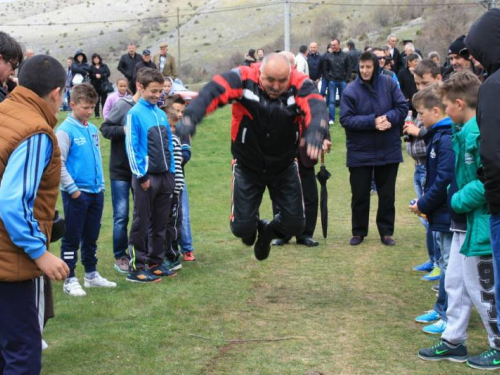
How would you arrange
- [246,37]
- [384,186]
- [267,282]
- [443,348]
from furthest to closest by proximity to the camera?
1. [246,37]
2. [384,186]
3. [267,282]
4. [443,348]

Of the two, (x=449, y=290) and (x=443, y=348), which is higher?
(x=449, y=290)

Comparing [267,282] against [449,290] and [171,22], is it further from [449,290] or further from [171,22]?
[171,22]

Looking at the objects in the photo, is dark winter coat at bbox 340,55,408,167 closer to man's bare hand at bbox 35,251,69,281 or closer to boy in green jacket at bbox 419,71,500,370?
boy in green jacket at bbox 419,71,500,370

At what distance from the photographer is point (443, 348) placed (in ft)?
18.9

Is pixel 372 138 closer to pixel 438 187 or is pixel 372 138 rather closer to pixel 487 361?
pixel 438 187

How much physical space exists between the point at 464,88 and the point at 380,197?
4802 mm

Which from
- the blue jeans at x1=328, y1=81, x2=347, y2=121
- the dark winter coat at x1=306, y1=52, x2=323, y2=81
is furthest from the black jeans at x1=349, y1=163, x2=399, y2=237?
the dark winter coat at x1=306, y1=52, x2=323, y2=81

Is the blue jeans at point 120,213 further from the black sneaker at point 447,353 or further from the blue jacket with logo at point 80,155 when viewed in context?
the black sneaker at point 447,353

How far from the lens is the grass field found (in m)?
5.77

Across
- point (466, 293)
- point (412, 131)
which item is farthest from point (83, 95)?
point (466, 293)

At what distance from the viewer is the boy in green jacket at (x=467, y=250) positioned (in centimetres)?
543

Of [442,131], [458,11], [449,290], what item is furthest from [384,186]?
[458,11]

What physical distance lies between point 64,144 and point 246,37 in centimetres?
7004

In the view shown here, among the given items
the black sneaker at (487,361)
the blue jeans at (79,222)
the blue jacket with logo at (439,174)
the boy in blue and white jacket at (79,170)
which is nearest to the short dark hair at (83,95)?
the boy in blue and white jacket at (79,170)
